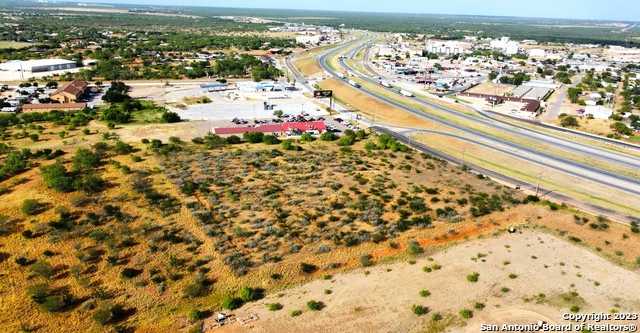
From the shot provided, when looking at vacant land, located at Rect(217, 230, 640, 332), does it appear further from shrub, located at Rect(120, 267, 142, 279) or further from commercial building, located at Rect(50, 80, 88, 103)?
commercial building, located at Rect(50, 80, 88, 103)

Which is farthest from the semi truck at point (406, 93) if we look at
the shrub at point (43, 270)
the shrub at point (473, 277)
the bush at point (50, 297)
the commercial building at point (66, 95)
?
the bush at point (50, 297)

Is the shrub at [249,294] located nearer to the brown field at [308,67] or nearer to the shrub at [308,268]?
the shrub at [308,268]

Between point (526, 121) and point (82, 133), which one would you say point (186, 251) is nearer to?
point (82, 133)

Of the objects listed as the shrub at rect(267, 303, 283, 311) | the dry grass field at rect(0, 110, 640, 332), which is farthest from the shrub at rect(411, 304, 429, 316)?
the shrub at rect(267, 303, 283, 311)

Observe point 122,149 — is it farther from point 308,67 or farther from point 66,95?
point 308,67

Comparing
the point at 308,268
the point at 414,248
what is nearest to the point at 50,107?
the point at 308,268

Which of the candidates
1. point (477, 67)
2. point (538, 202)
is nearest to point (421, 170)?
point (538, 202)

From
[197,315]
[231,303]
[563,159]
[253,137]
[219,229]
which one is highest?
[253,137]
